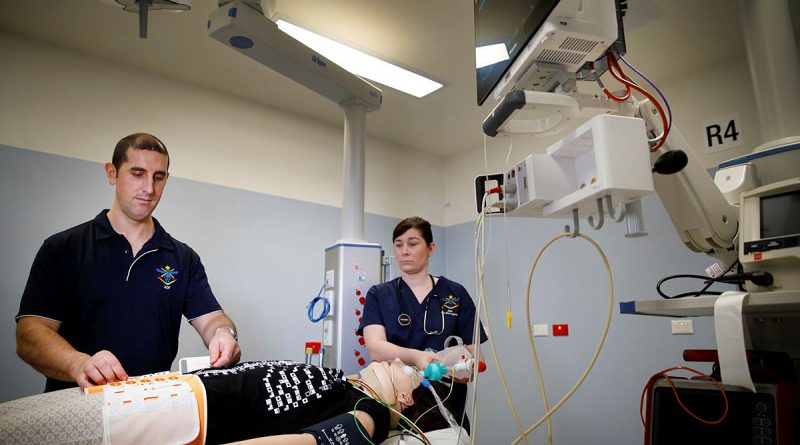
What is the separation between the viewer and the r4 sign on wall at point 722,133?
2.66 m

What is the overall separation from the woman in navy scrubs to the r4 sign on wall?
6.12ft

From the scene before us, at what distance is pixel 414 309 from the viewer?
1977 millimetres

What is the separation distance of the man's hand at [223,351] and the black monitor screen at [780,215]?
1524 mm

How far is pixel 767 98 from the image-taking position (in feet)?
6.04

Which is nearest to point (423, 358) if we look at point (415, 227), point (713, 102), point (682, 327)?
point (415, 227)

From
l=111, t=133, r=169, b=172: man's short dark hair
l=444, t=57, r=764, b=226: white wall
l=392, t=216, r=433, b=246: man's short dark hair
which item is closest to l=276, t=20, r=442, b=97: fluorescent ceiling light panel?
l=444, t=57, r=764, b=226: white wall

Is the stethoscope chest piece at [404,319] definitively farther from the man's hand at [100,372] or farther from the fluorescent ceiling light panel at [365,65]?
the fluorescent ceiling light panel at [365,65]

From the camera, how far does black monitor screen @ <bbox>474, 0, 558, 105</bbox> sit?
3.57 feet

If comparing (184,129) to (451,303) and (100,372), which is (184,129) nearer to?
(451,303)

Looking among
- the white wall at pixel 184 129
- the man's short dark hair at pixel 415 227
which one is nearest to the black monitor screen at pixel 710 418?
the man's short dark hair at pixel 415 227

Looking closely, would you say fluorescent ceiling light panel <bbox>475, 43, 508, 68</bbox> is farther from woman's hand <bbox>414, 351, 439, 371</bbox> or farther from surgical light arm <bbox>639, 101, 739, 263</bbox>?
woman's hand <bbox>414, 351, 439, 371</bbox>

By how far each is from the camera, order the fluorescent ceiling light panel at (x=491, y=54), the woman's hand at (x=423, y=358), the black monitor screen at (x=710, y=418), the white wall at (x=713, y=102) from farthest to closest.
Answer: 1. the white wall at (x=713, y=102)
2. the woman's hand at (x=423, y=358)
3. the fluorescent ceiling light panel at (x=491, y=54)
4. the black monitor screen at (x=710, y=418)

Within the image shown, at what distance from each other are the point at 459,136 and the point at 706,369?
7.73 ft

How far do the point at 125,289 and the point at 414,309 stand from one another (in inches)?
42.0
